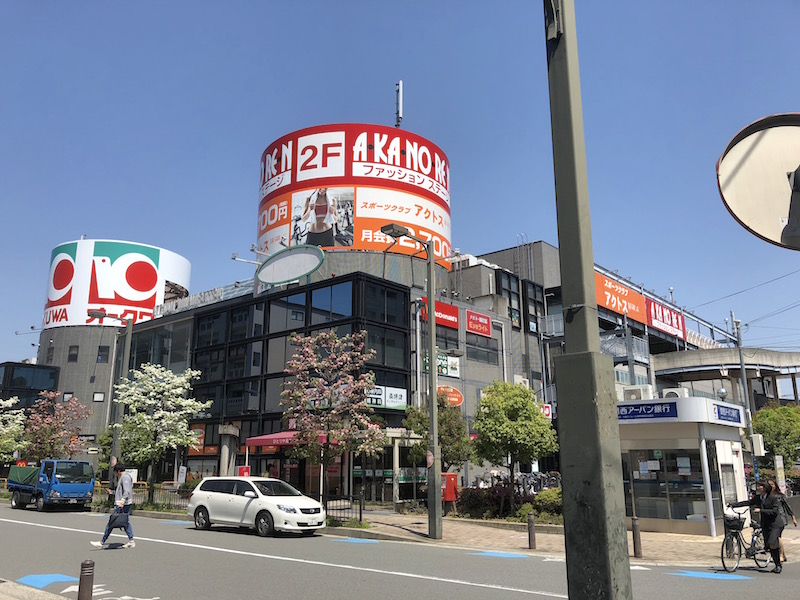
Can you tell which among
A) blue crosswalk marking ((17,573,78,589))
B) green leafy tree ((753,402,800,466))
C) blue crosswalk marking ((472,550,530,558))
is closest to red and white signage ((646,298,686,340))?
green leafy tree ((753,402,800,466))

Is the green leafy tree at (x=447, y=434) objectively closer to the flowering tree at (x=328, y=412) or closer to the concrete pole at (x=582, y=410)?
the flowering tree at (x=328, y=412)

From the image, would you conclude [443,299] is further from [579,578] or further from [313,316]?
[579,578]

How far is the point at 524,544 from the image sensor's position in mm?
16922

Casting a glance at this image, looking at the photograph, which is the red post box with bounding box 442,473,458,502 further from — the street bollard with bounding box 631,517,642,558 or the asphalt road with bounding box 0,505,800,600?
the street bollard with bounding box 631,517,642,558

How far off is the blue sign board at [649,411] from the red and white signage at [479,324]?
79.6 ft

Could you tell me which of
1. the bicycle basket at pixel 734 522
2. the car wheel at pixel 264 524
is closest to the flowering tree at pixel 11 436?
the car wheel at pixel 264 524

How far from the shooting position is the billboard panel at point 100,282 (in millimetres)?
64375

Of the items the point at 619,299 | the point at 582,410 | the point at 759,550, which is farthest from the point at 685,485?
the point at 619,299

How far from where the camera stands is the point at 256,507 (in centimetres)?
1841

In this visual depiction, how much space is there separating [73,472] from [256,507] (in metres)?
14.8

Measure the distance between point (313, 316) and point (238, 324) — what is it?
293 inches

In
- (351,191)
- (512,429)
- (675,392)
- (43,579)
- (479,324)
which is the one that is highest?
(351,191)

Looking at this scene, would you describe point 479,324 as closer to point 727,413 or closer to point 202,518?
point 727,413

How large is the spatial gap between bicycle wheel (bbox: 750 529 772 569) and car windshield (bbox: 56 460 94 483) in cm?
2651
